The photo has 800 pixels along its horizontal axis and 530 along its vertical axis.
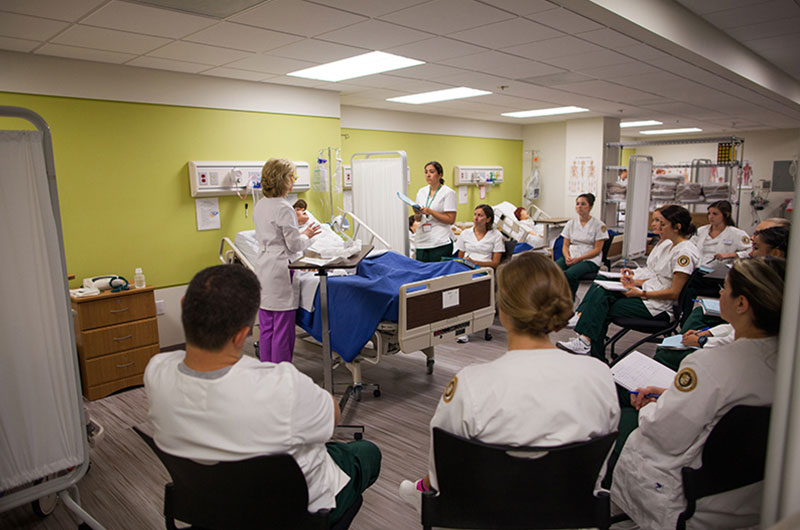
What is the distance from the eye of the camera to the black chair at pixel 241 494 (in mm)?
1250

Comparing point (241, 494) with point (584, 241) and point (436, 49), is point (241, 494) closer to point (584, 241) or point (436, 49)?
point (436, 49)

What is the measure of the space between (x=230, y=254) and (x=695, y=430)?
4.05 m

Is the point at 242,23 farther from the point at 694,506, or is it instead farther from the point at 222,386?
the point at 694,506

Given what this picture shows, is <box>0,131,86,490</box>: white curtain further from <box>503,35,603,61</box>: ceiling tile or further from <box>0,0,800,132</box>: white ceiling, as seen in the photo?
<box>503,35,603,61</box>: ceiling tile

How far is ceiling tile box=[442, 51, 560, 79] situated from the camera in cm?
414

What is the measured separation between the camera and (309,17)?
3039 millimetres

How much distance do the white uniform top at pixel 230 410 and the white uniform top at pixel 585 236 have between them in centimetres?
444

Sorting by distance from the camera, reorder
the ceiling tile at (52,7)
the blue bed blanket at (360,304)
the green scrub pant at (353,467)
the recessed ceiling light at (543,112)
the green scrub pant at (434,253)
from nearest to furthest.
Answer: the green scrub pant at (353,467)
the ceiling tile at (52,7)
the blue bed blanket at (360,304)
the green scrub pant at (434,253)
the recessed ceiling light at (543,112)

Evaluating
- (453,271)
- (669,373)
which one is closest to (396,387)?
(453,271)

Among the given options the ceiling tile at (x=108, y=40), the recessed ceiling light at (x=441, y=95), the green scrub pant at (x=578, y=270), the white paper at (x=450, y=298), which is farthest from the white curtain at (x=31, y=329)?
the recessed ceiling light at (x=441, y=95)

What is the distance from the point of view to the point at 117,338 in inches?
148

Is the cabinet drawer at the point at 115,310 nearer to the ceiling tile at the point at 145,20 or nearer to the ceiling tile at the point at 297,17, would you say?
the ceiling tile at the point at 145,20

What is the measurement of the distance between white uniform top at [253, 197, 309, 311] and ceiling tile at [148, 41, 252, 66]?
124 centimetres

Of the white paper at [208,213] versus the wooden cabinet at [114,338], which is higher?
the white paper at [208,213]
